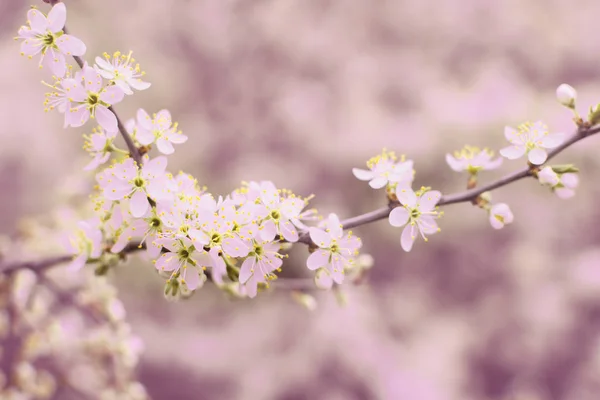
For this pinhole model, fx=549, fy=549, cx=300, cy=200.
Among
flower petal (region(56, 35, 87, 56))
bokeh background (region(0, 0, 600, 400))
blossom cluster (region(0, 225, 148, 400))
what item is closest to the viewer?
flower petal (region(56, 35, 87, 56))

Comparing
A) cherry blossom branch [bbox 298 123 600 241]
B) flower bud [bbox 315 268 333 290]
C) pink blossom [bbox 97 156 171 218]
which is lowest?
flower bud [bbox 315 268 333 290]

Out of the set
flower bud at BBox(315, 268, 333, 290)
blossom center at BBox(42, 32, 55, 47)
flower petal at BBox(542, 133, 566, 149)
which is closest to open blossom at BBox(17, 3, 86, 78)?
blossom center at BBox(42, 32, 55, 47)

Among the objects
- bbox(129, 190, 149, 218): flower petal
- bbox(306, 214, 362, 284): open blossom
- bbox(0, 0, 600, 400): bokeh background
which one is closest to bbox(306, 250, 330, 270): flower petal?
bbox(306, 214, 362, 284): open blossom

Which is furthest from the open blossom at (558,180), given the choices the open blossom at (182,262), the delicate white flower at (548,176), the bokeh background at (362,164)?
the bokeh background at (362,164)

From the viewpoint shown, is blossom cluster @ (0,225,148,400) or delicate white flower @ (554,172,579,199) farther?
blossom cluster @ (0,225,148,400)

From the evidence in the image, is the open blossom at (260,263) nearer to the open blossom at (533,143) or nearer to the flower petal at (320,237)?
the flower petal at (320,237)

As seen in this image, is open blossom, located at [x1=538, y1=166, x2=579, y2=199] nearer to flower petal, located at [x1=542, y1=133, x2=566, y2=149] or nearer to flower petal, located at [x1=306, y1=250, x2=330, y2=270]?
flower petal, located at [x1=542, y1=133, x2=566, y2=149]

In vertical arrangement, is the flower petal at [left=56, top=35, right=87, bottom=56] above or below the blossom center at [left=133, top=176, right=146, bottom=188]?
above

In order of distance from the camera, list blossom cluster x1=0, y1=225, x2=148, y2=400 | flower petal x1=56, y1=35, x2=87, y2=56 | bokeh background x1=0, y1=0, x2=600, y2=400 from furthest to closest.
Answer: bokeh background x1=0, y1=0, x2=600, y2=400
blossom cluster x1=0, y1=225, x2=148, y2=400
flower petal x1=56, y1=35, x2=87, y2=56
